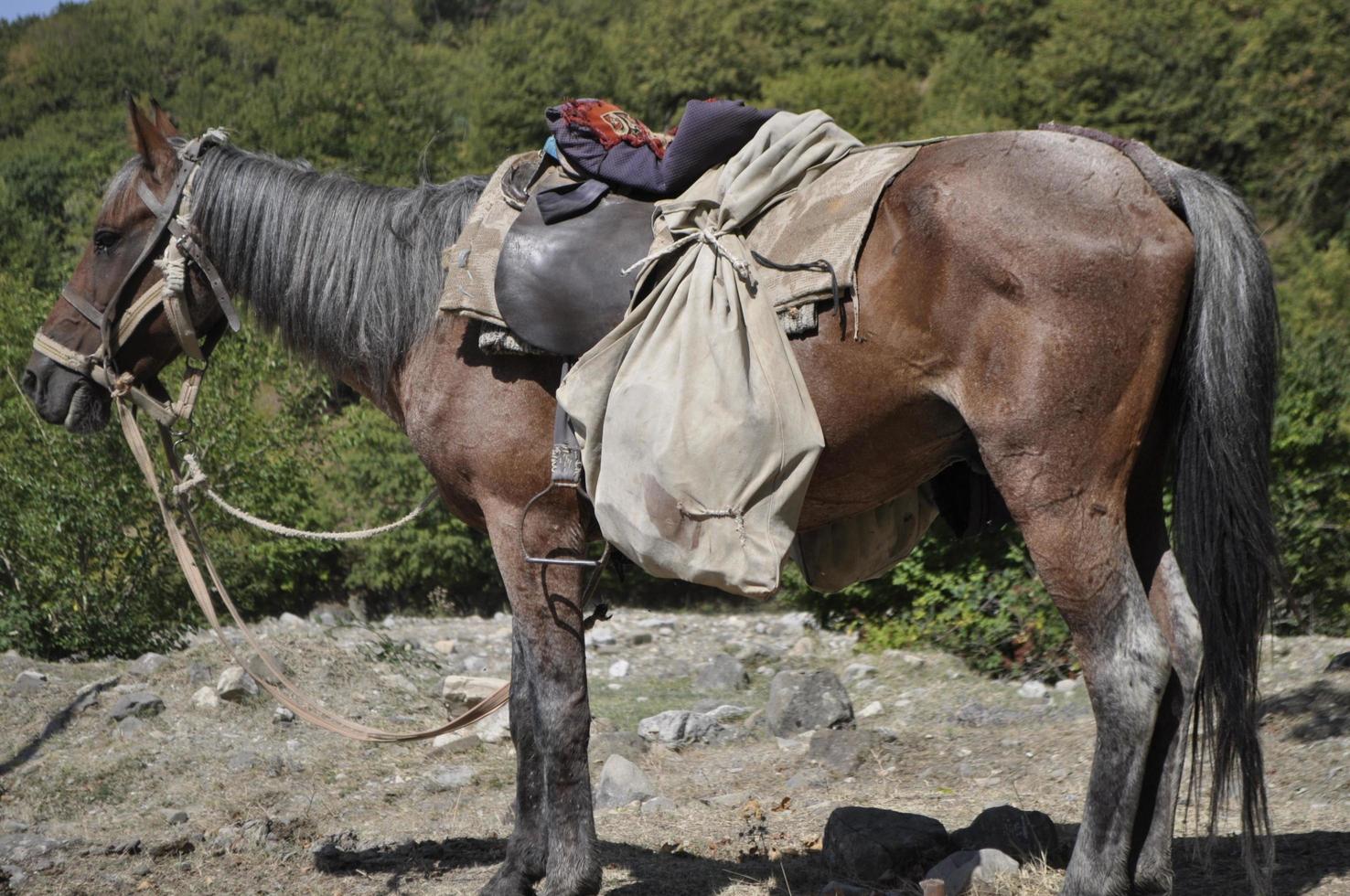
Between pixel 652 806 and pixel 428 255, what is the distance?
261cm

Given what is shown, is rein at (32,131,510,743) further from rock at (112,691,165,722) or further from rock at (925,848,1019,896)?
rock at (112,691,165,722)

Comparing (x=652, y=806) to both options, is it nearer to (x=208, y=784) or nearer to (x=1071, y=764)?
(x=1071, y=764)

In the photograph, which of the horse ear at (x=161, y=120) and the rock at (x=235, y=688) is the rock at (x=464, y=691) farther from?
the horse ear at (x=161, y=120)

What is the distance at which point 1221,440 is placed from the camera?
2.98 metres

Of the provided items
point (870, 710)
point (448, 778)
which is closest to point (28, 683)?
point (448, 778)

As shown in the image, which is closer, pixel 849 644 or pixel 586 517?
pixel 586 517

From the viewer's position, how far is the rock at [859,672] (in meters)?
8.16

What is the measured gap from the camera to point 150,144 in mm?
3963

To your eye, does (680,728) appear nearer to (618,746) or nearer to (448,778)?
(618,746)

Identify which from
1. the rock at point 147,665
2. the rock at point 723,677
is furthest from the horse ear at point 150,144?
the rock at point 723,677

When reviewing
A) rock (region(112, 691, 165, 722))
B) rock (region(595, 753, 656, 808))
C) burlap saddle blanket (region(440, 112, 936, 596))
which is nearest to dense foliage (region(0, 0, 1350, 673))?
burlap saddle blanket (region(440, 112, 936, 596))

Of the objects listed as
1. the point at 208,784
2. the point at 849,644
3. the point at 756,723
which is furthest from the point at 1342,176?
the point at 208,784

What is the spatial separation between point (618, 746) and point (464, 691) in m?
1.53

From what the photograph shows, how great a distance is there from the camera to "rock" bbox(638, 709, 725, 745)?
669 cm
